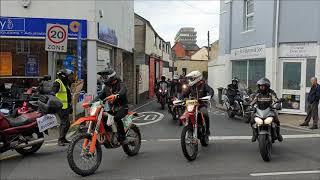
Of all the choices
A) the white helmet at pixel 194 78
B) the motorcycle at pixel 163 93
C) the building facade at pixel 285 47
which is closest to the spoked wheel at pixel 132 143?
the white helmet at pixel 194 78

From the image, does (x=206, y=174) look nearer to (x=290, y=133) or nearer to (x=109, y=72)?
(x=109, y=72)

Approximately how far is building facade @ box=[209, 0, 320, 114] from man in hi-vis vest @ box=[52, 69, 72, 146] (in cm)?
1042

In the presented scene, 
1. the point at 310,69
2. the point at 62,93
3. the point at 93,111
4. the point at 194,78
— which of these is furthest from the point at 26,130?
the point at 310,69

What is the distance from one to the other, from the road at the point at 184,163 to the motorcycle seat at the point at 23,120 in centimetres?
69

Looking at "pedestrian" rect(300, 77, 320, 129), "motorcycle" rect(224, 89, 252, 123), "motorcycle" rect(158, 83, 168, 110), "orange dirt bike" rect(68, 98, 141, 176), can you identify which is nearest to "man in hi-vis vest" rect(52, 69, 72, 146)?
"orange dirt bike" rect(68, 98, 141, 176)

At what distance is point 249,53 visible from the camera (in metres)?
21.0

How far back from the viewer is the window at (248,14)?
21534mm

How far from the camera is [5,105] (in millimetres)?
14680

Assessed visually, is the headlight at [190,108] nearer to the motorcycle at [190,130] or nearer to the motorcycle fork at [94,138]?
the motorcycle at [190,130]

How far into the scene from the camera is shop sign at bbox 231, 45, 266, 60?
64.7 ft

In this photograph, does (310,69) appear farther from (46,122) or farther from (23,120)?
(23,120)

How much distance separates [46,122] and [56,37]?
12.9ft

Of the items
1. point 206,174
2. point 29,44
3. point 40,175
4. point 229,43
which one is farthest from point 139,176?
point 229,43

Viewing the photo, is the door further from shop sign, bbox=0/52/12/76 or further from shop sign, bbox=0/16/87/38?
shop sign, bbox=0/52/12/76
